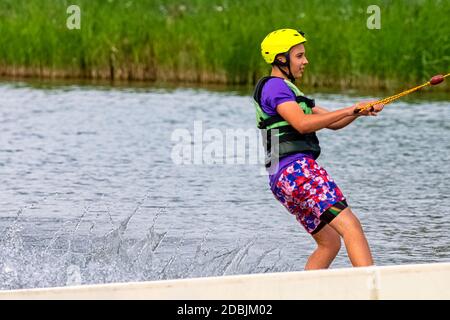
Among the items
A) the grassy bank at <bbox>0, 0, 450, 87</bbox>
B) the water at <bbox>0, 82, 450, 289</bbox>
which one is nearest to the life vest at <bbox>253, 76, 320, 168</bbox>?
the water at <bbox>0, 82, 450, 289</bbox>

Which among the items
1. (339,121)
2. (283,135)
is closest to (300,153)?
(283,135)

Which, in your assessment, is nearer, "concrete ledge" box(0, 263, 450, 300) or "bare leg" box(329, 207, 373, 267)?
"concrete ledge" box(0, 263, 450, 300)

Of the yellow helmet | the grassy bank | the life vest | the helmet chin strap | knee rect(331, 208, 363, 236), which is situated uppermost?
the yellow helmet

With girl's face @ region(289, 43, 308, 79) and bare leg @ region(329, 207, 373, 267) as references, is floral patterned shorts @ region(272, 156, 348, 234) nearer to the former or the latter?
bare leg @ region(329, 207, 373, 267)

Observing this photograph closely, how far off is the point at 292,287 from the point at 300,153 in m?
1.11

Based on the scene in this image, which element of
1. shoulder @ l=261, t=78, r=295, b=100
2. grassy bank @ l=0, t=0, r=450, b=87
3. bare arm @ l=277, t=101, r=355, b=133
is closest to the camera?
bare arm @ l=277, t=101, r=355, b=133

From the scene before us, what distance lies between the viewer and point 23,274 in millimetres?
9664

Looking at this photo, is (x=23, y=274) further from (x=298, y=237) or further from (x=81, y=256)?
(x=298, y=237)

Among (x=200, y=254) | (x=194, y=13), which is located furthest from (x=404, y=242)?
(x=194, y=13)

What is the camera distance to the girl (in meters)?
8.00

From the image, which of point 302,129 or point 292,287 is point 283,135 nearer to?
point 302,129

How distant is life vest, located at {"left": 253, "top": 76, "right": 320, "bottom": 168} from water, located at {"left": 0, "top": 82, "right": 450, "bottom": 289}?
1.78 meters

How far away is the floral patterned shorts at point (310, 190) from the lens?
26.2 ft

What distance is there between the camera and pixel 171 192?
14.4m
